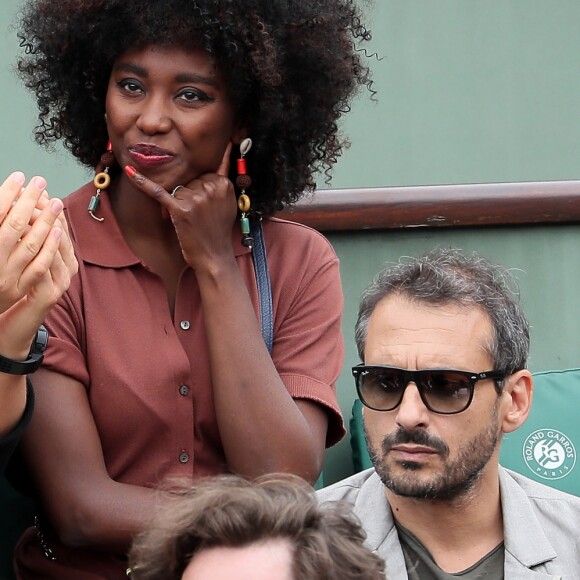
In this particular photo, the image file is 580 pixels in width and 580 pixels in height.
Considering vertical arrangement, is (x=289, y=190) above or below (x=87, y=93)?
below

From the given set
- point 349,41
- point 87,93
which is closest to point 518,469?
point 349,41

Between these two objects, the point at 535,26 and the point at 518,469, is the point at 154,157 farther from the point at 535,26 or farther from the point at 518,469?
the point at 535,26

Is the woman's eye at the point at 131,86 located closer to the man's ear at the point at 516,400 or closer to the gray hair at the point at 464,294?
the gray hair at the point at 464,294

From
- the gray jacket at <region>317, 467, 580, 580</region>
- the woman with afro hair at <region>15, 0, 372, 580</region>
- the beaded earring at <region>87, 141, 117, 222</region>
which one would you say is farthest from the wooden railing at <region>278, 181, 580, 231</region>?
the gray jacket at <region>317, 467, 580, 580</region>

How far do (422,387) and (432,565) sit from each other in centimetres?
35

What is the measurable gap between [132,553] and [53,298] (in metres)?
0.52

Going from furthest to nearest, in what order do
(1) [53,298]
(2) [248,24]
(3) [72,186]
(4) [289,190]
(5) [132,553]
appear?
(3) [72,186] → (4) [289,190] → (2) [248,24] → (1) [53,298] → (5) [132,553]

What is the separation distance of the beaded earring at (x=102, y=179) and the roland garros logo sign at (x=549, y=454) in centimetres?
135

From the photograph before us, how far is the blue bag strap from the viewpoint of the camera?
2.88m

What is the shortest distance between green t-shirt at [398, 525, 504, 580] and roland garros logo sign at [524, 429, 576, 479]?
0.92 meters

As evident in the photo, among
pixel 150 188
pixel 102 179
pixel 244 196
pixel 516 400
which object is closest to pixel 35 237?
pixel 150 188

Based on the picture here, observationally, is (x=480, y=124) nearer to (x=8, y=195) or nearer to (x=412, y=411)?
(x=412, y=411)

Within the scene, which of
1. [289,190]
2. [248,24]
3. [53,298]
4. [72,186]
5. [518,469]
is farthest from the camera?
[72,186]

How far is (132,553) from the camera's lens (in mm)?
2203
